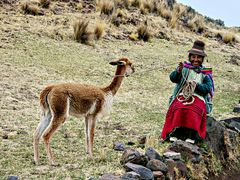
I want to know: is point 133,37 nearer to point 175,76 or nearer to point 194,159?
point 175,76

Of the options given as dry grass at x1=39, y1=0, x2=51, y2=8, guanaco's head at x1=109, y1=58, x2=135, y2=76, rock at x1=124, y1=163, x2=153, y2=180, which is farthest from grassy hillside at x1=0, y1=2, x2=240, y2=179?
Result: guanaco's head at x1=109, y1=58, x2=135, y2=76

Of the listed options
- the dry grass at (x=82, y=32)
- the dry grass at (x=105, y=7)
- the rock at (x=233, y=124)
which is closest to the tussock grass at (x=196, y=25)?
the dry grass at (x=105, y=7)

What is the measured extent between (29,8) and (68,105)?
32.8 ft

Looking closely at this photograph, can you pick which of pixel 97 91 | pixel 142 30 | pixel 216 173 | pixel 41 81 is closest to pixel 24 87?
pixel 41 81

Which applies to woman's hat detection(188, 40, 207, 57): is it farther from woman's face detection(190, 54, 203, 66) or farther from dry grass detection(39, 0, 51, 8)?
dry grass detection(39, 0, 51, 8)

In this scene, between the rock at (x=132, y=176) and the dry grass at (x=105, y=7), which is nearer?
the rock at (x=132, y=176)

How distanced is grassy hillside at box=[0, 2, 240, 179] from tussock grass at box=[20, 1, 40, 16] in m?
0.25

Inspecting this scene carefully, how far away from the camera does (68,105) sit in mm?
5590

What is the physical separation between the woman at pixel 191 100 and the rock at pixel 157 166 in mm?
1275

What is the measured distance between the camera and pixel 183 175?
5.85 m

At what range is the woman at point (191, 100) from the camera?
21.5 feet

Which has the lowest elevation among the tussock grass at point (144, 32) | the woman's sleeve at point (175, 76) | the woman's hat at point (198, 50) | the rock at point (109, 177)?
the rock at point (109, 177)

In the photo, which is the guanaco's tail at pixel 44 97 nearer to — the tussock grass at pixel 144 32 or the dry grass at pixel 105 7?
the tussock grass at pixel 144 32

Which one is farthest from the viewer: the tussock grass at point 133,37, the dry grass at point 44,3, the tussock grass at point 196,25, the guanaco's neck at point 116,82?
the tussock grass at point 196,25
